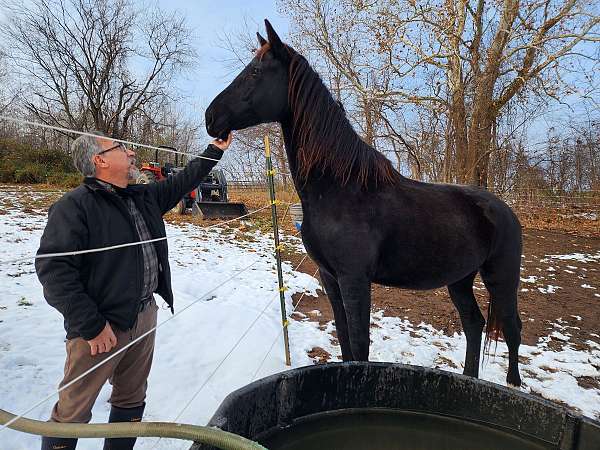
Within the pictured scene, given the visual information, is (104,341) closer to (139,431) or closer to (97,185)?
(97,185)

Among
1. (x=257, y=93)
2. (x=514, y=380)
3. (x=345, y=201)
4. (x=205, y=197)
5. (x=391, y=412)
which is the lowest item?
(x=514, y=380)

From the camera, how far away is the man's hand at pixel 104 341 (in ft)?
4.44

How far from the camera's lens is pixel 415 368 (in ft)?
4.63

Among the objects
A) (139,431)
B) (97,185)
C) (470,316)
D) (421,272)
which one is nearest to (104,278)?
(97,185)

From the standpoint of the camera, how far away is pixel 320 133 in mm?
1803

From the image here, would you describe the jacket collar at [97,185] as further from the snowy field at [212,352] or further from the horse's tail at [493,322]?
the horse's tail at [493,322]

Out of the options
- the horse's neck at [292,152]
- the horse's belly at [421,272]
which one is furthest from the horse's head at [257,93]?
the horse's belly at [421,272]

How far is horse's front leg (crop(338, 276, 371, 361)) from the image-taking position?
1748mm

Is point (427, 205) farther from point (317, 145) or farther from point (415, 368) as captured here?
point (415, 368)

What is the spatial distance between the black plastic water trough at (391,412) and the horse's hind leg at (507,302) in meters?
1.20

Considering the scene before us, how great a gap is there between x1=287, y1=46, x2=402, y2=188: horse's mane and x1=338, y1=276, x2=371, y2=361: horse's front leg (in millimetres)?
529

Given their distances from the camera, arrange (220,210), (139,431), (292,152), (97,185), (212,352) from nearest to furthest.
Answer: (139,431) → (97,185) → (292,152) → (212,352) → (220,210)

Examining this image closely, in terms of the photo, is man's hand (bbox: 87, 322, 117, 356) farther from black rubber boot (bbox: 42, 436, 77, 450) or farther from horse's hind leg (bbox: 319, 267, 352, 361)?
horse's hind leg (bbox: 319, 267, 352, 361)

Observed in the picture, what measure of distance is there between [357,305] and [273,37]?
1.44 m
